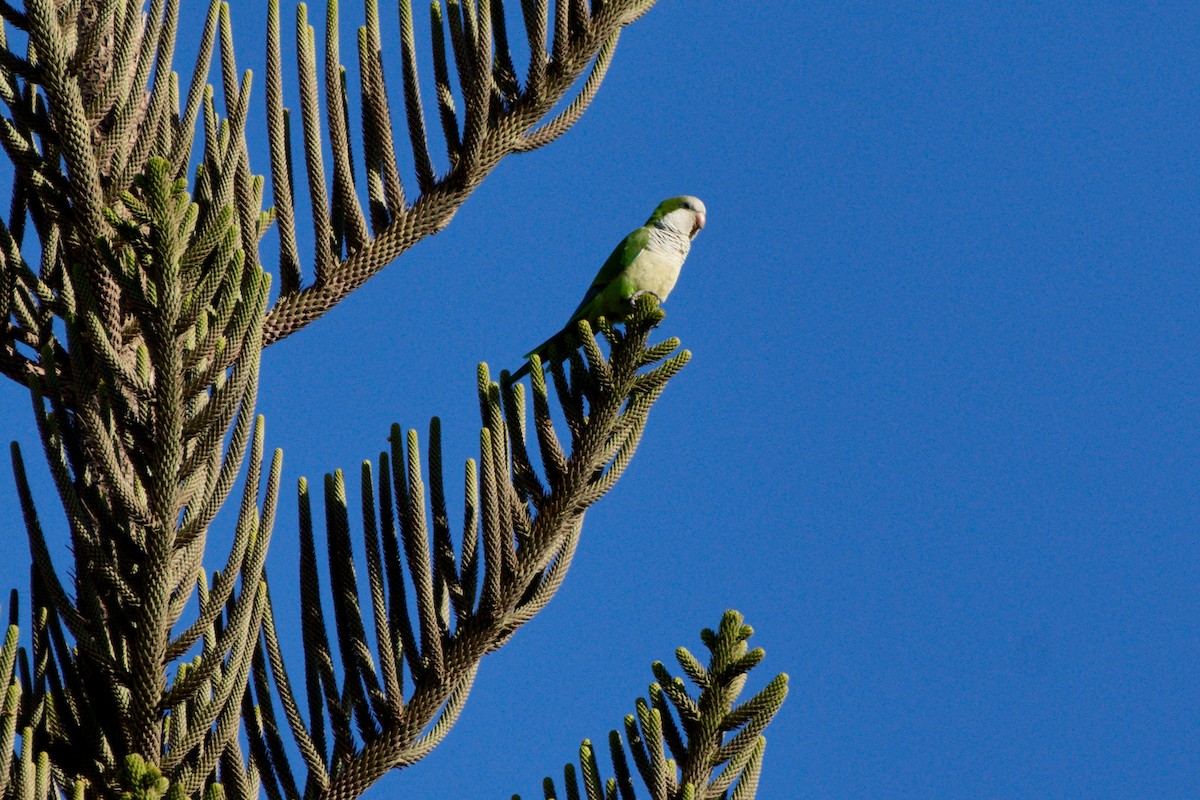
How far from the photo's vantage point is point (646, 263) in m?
5.02

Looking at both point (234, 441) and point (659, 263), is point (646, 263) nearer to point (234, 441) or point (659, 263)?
point (659, 263)

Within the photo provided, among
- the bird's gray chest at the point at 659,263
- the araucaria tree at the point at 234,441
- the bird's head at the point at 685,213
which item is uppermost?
the bird's head at the point at 685,213

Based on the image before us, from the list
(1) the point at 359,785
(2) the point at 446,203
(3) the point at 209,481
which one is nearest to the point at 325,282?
(2) the point at 446,203

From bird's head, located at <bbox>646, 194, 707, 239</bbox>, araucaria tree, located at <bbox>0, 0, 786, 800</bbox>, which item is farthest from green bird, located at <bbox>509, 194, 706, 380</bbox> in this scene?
araucaria tree, located at <bbox>0, 0, 786, 800</bbox>

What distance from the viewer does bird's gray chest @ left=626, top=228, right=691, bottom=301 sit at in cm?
500

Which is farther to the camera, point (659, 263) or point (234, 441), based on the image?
point (659, 263)

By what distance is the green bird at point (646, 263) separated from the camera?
502 centimetres

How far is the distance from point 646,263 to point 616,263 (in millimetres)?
291

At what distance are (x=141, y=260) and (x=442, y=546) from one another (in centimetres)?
96

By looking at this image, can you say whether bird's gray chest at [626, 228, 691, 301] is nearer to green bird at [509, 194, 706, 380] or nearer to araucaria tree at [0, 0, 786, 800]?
green bird at [509, 194, 706, 380]

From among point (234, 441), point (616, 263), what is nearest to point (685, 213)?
point (616, 263)

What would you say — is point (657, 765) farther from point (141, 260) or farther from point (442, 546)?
point (141, 260)

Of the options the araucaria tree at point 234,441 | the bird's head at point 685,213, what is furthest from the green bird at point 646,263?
the araucaria tree at point 234,441

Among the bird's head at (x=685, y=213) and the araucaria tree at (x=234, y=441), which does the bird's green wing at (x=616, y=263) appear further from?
the araucaria tree at (x=234, y=441)
